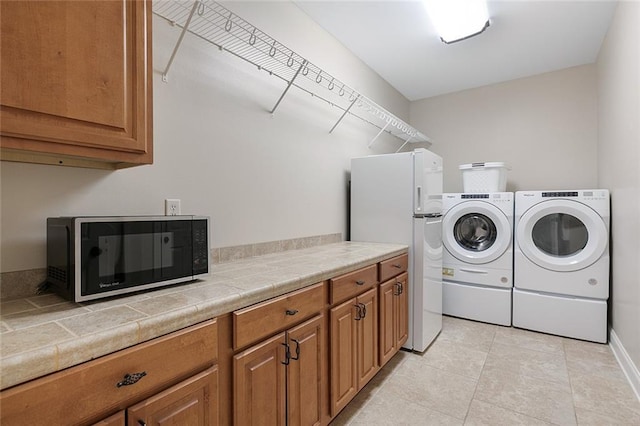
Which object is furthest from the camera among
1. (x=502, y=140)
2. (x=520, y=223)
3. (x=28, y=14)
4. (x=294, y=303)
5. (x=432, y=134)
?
(x=432, y=134)

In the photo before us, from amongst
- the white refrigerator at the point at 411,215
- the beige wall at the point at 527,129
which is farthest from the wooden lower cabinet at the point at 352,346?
the beige wall at the point at 527,129

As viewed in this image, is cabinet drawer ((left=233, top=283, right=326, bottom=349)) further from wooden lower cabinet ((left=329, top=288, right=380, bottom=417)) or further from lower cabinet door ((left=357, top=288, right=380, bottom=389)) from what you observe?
lower cabinet door ((left=357, top=288, right=380, bottom=389))

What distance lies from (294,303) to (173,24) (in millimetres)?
1360

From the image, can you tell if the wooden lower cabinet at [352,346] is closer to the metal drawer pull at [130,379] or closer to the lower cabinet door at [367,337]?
the lower cabinet door at [367,337]

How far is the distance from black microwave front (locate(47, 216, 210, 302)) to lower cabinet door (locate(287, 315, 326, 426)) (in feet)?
1.62

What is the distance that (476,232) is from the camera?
3309mm

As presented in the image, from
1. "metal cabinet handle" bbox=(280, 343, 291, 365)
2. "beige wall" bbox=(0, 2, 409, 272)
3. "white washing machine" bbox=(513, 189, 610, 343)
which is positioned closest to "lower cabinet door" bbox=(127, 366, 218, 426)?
"metal cabinet handle" bbox=(280, 343, 291, 365)

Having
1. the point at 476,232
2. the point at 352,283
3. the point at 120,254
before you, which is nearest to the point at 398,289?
the point at 352,283

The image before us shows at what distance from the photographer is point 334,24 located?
8.04ft

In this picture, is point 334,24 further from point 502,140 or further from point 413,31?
point 502,140

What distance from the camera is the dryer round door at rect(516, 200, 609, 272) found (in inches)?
103

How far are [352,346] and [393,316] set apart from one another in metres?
0.58

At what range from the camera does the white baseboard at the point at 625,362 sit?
6.27ft

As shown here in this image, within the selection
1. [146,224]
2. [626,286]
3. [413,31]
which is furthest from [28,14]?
[626,286]
